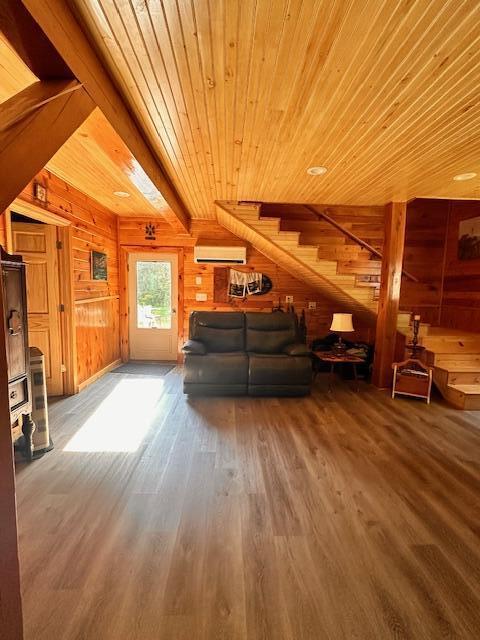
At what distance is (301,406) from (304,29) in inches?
121

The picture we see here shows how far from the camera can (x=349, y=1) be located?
3.76 feet

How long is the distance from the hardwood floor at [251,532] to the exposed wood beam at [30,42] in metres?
2.20

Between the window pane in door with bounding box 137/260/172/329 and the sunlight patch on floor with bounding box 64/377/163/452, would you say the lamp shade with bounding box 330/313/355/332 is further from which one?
the window pane in door with bounding box 137/260/172/329

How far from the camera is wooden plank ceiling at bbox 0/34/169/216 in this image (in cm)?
156

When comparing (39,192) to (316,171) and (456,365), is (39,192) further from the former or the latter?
(456,365)

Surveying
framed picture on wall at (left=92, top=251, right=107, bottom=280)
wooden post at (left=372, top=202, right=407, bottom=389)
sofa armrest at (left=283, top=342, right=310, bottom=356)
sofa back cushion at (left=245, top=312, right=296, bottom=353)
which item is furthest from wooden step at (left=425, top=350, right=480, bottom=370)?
framed picture on wall at (left=92, top=251, right=107, bottom=280)

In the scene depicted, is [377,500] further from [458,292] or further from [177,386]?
[458,292]

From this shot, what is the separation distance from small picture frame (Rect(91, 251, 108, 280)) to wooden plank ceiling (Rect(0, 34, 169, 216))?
2.49ft

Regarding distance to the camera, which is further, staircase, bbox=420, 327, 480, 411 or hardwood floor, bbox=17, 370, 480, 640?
staircase, bbox=420, 327, 480, 411

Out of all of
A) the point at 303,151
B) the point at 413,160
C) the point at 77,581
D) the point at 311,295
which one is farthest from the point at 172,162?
the point at 311,295

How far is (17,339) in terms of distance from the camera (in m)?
1.95

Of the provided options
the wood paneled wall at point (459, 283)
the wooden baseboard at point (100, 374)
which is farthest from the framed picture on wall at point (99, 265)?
the wood paneled wall at point (459, 283)

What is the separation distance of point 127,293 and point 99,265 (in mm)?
989

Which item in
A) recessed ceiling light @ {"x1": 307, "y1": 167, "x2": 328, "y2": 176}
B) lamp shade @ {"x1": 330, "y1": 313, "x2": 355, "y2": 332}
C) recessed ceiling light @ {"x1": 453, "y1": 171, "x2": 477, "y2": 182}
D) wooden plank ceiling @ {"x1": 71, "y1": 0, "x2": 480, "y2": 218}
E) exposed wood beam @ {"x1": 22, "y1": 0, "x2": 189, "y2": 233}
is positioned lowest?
lamp shade @ {"x1": 330, "y1": 313, "x2": 355, "y2": 332}
